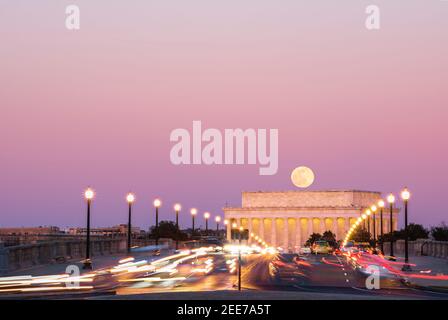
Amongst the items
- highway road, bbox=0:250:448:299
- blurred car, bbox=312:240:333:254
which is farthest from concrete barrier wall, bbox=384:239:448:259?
highway road, bbox=0:250:448:299

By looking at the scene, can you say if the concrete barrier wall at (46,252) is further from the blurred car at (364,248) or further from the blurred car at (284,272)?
the blurred car at (364,248)

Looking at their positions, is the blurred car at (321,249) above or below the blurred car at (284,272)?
below

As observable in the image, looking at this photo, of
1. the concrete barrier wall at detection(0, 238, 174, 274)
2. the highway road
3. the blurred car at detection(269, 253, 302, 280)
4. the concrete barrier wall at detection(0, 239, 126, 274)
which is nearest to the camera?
the highway road

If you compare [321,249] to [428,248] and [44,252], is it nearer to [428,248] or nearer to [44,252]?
[428,248]

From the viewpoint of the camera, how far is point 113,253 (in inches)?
3061

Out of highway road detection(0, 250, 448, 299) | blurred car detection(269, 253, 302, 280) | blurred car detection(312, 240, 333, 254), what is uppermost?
highway road detection(0, 250, 448, 299)

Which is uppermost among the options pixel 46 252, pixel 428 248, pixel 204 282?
pixel 46 252

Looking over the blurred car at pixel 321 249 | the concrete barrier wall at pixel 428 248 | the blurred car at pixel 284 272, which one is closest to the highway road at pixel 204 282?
the blurred car at pixel 284 272

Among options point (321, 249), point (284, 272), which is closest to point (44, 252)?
point (284, 272)

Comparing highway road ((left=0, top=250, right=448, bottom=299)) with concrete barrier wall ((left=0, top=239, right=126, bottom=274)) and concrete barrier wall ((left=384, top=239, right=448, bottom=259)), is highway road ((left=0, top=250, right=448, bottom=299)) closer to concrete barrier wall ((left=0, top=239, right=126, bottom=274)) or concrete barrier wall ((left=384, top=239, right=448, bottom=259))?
concrete barrier wall ((left=0, top=239, right=126, bottom=274))
